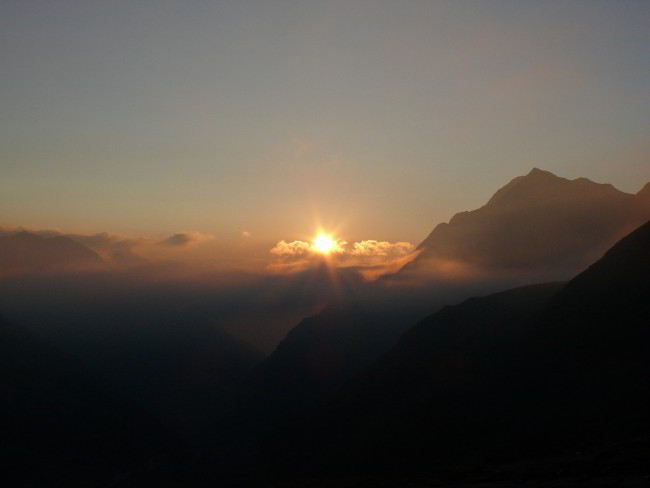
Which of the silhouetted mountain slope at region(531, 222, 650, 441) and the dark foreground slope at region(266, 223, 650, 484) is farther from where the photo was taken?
the dark foreground slope at region(266, 223, 650, 484)

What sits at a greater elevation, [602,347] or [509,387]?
[602,347]

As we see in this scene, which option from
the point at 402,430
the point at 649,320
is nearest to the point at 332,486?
the point at 402,430

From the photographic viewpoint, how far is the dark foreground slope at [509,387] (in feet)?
286

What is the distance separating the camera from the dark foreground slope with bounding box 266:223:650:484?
87.2 meters

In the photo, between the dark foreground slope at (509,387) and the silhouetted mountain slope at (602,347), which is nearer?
the silhouetted mountain slope at (602,347)

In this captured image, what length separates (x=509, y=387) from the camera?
11650 centimetres

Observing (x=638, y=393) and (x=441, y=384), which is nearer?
(x=638, y=393)

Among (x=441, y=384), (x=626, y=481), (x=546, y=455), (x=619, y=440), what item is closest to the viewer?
(x=626, y=481)

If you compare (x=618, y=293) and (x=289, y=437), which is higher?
(x=618, y=293)

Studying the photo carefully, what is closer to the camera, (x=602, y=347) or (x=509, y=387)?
(x=602, y=347)

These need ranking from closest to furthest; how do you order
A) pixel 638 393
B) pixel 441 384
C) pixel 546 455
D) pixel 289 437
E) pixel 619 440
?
pixel 619 440
pixel 546 455
pixel 638 393
pixel 441 384
pixel 289 437

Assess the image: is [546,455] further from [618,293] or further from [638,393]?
[618,293]

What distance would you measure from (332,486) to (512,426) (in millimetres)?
37305

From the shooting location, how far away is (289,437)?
18762cm
